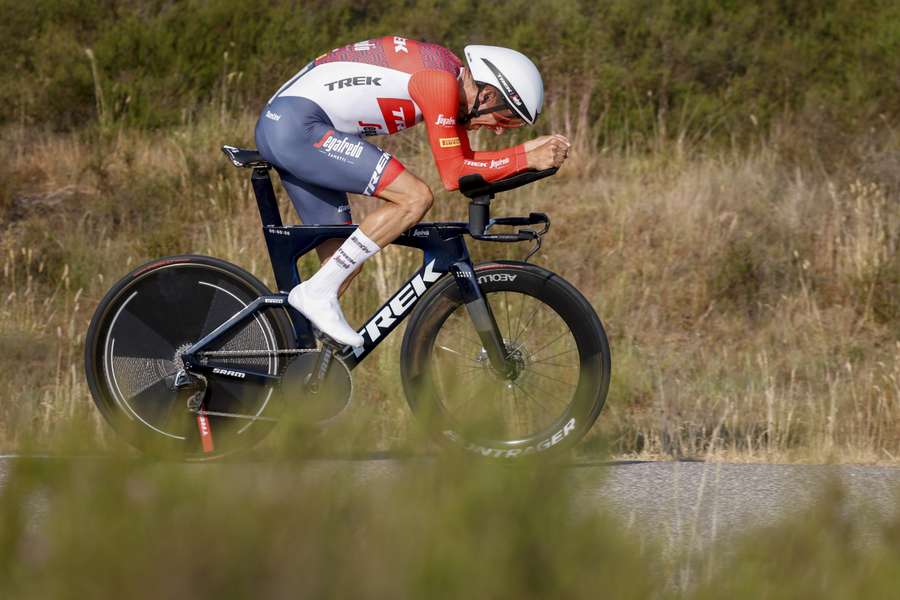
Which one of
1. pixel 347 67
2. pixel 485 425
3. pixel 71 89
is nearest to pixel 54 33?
pixel 71 89

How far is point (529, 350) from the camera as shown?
18.7 ft

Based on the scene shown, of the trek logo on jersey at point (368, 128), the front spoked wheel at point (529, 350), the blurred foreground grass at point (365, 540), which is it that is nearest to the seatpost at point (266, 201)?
the trek logo on jersey at point (368, 128)

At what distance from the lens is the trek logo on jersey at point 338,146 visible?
5457 millimetres

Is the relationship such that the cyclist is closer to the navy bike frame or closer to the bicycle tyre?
the navy bike frame

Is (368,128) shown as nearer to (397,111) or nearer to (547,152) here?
(397,111)

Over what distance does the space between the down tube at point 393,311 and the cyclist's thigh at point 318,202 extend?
1.38ft

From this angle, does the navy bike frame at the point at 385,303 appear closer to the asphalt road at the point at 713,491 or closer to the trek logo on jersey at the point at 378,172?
the trek logo on jersey at the point at 378,172

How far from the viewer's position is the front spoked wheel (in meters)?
5.51

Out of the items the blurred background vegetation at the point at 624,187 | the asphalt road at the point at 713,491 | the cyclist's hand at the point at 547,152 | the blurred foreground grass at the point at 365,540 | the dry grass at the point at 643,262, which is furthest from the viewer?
the blurred background vegetation at the point at 624,187

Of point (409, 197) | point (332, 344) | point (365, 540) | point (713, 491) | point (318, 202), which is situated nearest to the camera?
point (365, 540)

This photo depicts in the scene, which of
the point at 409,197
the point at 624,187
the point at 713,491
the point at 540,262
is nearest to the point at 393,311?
the point at 409,197

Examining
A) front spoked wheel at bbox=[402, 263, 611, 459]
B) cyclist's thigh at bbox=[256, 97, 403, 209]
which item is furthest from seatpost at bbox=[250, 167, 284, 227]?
front spoked wheel at bbox=[402, 263, 611, 459]

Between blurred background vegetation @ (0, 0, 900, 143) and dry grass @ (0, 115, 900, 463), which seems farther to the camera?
blurred background vegetation @ (0, 0, 900, 143)

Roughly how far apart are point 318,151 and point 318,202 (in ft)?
1.23
